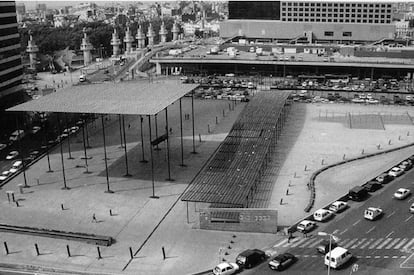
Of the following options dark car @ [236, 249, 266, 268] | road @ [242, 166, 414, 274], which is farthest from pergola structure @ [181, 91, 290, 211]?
road @ [242, 166, 414, 274]

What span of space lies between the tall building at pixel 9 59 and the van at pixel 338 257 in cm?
5861

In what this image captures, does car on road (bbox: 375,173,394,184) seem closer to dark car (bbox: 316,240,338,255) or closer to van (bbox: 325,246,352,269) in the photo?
dark car (bbox: 316,240,338,255)

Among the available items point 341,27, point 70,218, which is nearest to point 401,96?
point 341,27

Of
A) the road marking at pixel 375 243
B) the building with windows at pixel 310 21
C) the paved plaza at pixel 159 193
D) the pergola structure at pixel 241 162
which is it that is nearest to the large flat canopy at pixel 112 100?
the pergola structure at pixel 241 162

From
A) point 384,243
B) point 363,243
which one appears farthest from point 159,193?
point 384,243

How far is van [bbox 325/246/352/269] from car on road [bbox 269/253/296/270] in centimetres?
235

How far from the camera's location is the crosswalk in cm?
3603

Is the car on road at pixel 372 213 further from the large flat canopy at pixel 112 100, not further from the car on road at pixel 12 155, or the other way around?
the car on road at pixel 12 155

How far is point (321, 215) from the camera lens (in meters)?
40.2

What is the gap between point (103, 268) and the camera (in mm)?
34312

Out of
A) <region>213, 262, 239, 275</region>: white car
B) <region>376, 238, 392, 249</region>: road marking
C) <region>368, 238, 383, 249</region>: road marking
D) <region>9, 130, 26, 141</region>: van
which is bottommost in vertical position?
<region>376, 238, 392, 249</region>: road marking

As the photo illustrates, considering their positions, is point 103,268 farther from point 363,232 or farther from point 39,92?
point 39,92

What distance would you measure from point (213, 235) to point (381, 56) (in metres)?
87.6

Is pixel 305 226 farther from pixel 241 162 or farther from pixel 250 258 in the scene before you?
pixel 241 162
